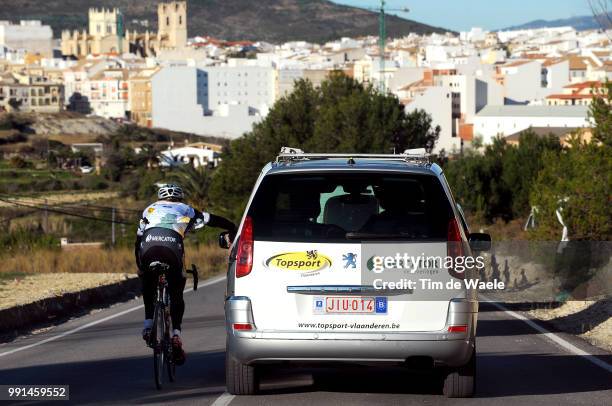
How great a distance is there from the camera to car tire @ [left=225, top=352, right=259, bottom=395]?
32.0 ft

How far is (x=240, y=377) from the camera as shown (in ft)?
32.1

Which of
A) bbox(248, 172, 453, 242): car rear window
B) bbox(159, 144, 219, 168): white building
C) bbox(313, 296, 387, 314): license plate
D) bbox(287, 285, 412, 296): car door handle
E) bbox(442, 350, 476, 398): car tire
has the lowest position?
bbox(159, 144, 219, 168): white building

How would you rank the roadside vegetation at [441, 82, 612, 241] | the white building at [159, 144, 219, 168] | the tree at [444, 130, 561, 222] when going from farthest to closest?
1. the white building at [159, 144, 219, 168]
2. the tree at [444, 130, 561, 222]
3. the roadside vegetation at [441, 82, 612, 241]

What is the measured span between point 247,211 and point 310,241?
508 mm

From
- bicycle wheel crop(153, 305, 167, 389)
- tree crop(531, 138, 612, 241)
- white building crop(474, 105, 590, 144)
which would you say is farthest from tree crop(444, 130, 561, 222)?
white building crop(474, 105, 590, 144)

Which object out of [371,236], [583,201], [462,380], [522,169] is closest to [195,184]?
[522,169]

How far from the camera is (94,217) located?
81.7 metres

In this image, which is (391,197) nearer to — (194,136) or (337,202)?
(337,202)

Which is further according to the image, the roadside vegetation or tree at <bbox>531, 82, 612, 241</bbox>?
the roadside vegetation

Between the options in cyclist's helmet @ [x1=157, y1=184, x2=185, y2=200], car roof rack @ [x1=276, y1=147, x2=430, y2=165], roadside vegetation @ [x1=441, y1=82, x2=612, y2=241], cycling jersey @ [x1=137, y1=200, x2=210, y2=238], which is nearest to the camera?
car roof rack @ [x1=276, y1=147, x2=430, y2=165]

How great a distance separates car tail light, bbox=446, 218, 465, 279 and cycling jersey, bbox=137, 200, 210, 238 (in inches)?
93.8

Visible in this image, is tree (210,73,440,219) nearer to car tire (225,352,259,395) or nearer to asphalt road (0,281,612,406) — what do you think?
asphalt road (0,281,612,406)

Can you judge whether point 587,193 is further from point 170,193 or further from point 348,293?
point 348,293

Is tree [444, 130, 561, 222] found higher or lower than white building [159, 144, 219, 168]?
higher
